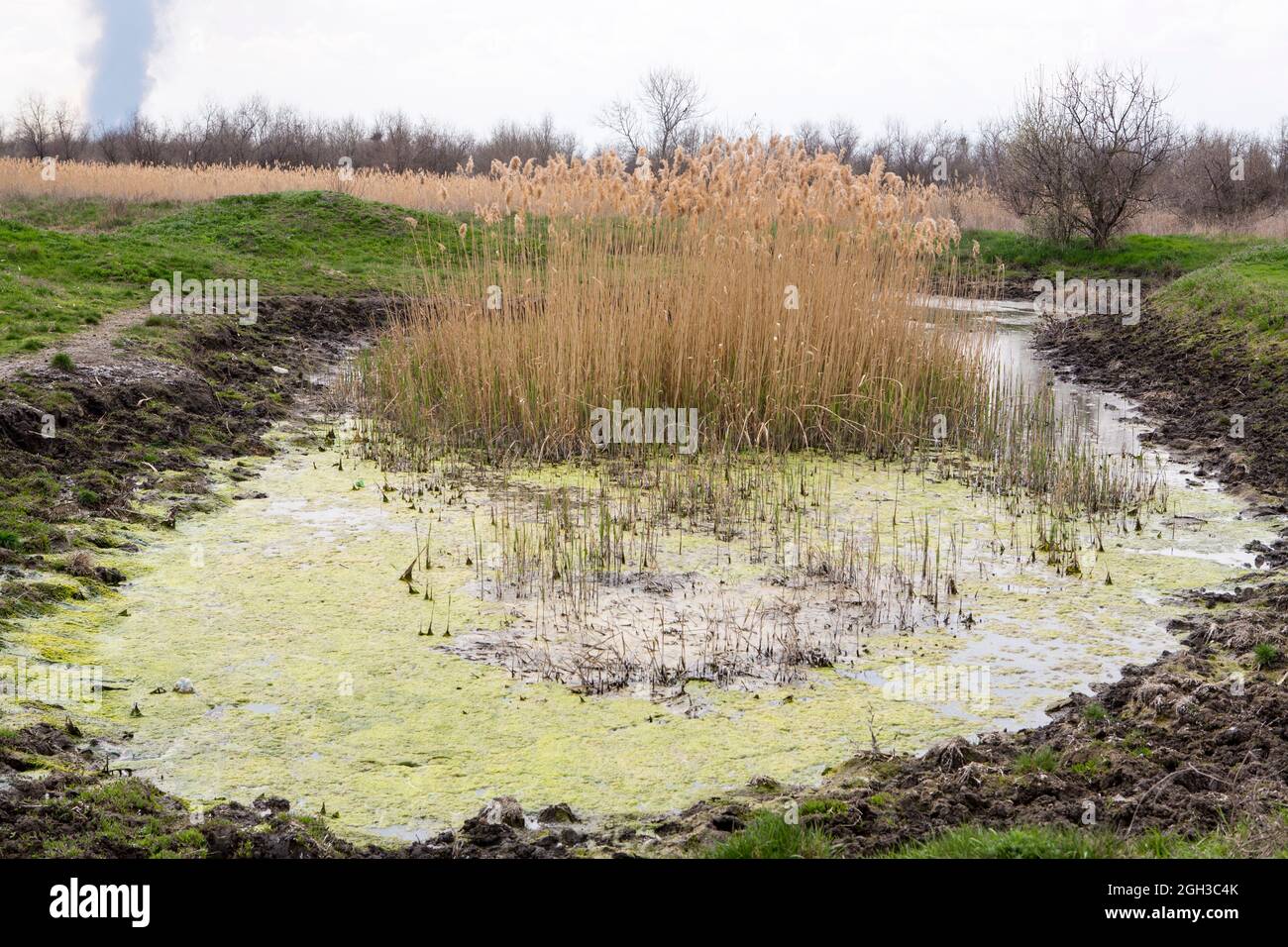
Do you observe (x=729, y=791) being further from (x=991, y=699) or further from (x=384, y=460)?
(x=384, y=460)

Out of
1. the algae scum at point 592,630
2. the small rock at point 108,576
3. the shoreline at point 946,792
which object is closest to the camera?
the shoreline at point 946,792

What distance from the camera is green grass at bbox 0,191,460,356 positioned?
982cm

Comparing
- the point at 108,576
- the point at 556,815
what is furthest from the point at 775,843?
the point at 108,576

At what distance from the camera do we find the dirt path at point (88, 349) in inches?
303

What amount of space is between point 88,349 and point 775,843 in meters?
7.28

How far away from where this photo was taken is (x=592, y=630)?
4.93 meters

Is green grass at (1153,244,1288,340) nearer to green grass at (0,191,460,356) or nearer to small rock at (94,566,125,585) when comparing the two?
green grass at (0,191,460,356)

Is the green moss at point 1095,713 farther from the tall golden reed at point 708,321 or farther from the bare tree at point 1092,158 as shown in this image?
the bare tree at point 1092,158

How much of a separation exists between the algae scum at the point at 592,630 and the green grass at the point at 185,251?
3.98m

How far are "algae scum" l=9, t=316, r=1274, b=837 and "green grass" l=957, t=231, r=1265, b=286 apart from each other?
47.1 ft

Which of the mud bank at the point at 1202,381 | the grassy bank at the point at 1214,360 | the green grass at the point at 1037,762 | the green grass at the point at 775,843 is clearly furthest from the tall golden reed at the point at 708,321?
the green grass at the point at 775,843

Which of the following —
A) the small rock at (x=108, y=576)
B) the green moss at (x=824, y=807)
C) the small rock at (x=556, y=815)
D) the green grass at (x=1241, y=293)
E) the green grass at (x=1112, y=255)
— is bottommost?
the small rock at (x=556, y=815)

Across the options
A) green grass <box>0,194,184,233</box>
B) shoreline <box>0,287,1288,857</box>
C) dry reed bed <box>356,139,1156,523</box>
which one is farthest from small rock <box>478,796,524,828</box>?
green grass <box>0,194,184,233</box>
